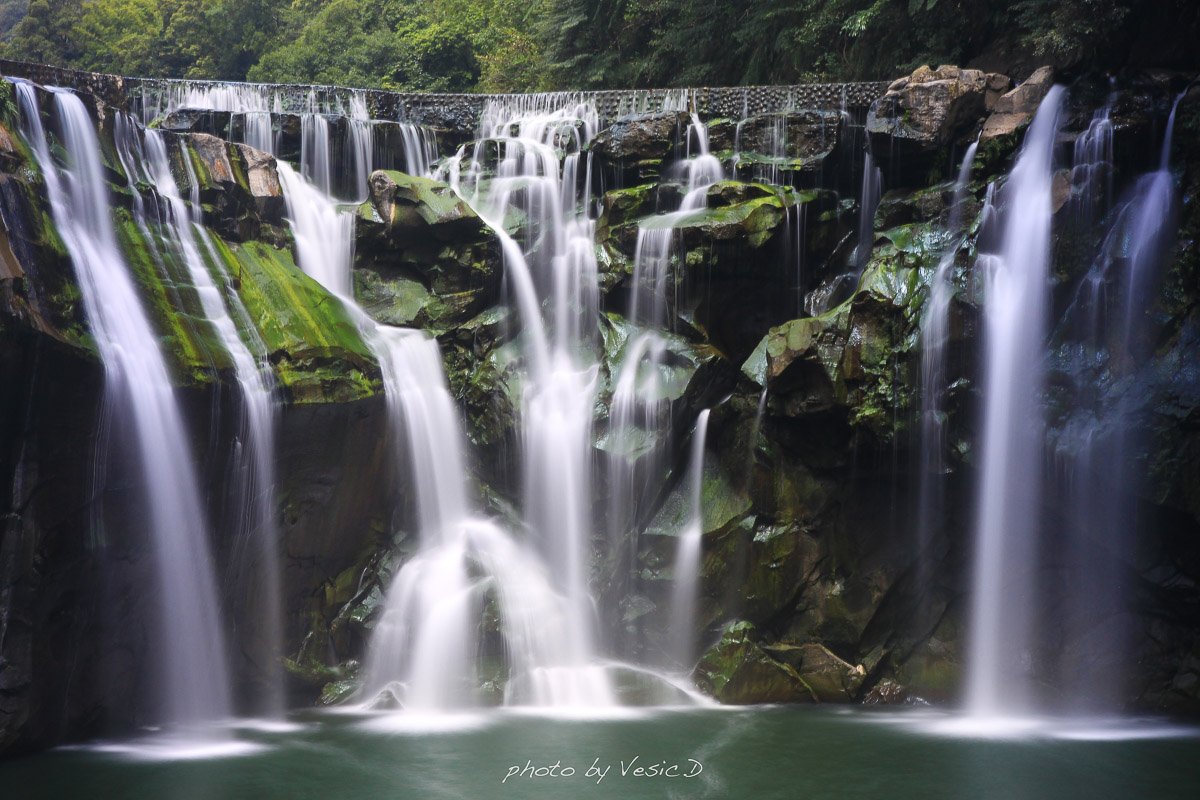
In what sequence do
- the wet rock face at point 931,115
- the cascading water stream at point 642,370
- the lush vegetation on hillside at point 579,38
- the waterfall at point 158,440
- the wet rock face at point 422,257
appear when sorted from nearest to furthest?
the waterfall at point 158,440
the cascading water stream at point 642,370
the wet rock face at point 931,115
the wet rock face at point 422,257
the lush vegetation on hillside at point 579,38

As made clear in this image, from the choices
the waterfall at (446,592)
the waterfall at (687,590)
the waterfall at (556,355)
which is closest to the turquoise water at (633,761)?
the waterfall at (446,592)

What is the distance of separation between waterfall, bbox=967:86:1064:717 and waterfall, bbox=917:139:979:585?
1.43ft

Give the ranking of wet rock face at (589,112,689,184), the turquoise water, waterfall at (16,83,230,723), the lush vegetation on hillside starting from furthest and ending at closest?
wet rock face at (589,112,689,184), the lush vegetation on hillside, waterfall at (16,83,230,723), the turquoise water

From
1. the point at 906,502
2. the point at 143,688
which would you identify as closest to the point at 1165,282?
the point at 906,502

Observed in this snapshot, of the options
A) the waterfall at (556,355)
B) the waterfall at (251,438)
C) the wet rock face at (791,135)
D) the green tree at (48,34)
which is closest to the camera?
the waterfall at (251,438)

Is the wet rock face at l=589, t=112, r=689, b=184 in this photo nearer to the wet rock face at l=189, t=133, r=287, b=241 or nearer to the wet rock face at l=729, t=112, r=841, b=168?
the wet rock face at l=729, t=112, r=841, b=168

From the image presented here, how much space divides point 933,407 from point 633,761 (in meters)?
4.98

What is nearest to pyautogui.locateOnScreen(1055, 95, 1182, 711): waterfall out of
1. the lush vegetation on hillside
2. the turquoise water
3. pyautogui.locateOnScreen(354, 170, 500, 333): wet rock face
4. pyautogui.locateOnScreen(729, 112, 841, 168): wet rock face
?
the turquoise water

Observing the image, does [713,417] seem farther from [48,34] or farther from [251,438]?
[48,34]

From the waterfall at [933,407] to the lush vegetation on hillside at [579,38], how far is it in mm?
4994

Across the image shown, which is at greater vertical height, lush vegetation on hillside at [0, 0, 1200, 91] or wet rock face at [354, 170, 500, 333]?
lush vegetation on hillside at [0, 0, 1200, 91]

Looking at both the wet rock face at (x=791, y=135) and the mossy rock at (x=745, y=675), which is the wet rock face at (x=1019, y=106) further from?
the mossy rock at (x=745, y=675)

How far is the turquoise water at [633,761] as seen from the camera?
7.04 metres

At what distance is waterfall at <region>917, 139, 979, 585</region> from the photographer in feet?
31.3
